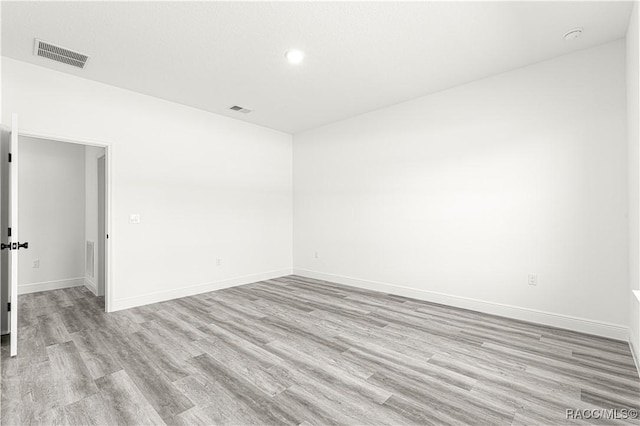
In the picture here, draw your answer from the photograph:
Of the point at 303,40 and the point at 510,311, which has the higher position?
the point at 303,40

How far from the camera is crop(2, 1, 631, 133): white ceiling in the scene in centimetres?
251

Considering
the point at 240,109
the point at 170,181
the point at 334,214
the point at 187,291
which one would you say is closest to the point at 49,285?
the point at 187,291

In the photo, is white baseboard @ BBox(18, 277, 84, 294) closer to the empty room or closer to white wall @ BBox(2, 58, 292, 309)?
the empty room

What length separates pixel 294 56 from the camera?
320cm

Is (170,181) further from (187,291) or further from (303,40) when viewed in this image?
(303,40)

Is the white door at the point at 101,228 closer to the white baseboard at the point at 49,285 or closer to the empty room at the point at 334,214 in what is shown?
the empty room at the point at 334,214

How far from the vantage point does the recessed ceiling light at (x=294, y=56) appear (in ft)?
10.3

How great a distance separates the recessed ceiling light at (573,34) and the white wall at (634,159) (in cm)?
34

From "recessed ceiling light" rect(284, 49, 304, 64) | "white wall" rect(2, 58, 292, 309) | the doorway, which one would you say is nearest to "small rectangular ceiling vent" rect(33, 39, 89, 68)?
"white wall" rect(2, 58, 292, 309)

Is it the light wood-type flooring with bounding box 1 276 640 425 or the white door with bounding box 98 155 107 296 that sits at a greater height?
the white door with bounding box 98 155 107 296

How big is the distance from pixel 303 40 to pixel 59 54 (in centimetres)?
259

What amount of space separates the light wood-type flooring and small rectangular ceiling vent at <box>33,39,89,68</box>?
2.93m

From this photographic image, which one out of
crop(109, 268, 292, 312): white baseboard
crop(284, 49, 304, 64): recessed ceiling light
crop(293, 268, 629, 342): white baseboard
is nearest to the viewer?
crop(293, 268, 629, 342): white baseboard

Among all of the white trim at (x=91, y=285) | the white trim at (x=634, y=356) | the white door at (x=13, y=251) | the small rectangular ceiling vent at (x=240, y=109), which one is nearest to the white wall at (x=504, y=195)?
the white trim at (x=634, y=356)
